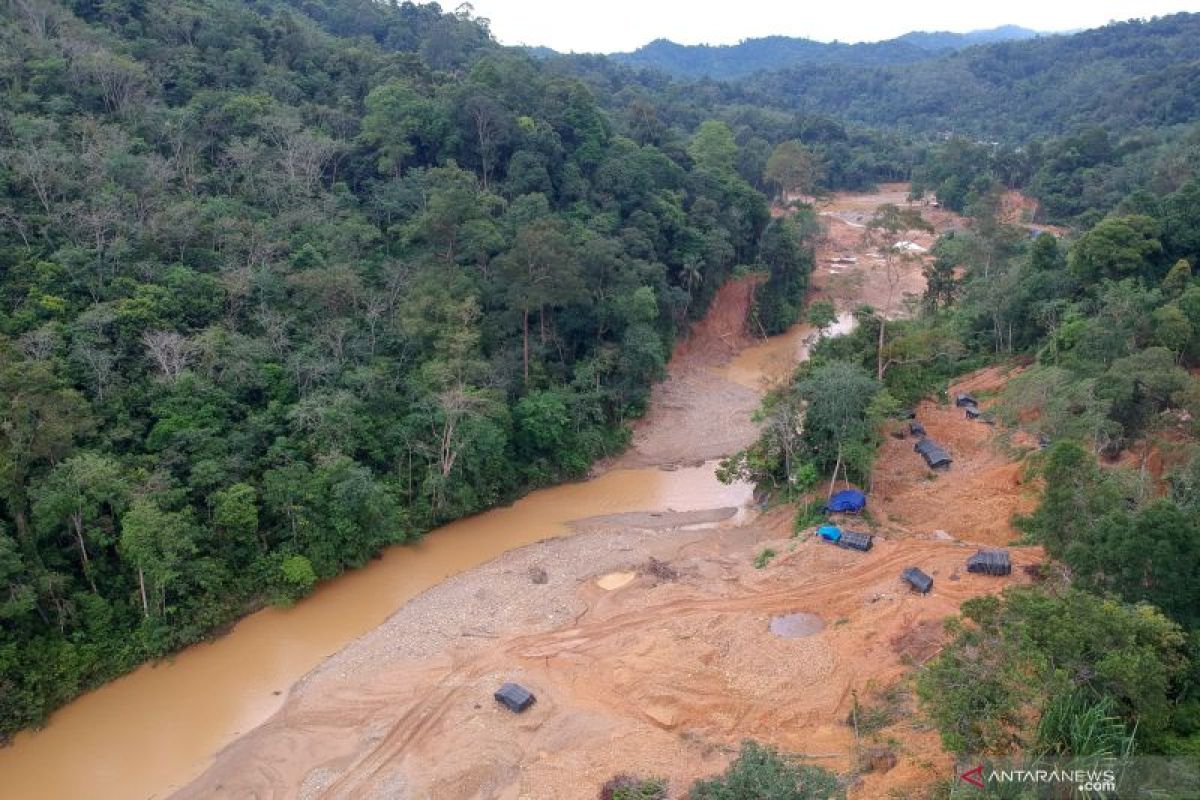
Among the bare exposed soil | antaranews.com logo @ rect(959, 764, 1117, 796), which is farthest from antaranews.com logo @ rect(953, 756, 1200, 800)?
the bare exposed soil

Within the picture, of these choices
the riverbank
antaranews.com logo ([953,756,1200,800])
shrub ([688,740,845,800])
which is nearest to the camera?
antaranews.com logo ([953,756,1200,800])

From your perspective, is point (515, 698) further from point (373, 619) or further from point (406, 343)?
point (406, 343)

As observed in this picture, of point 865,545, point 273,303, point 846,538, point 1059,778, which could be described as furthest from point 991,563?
point 273,303

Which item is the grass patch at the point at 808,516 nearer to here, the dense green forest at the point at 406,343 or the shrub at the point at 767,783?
the dense green forest at the point at 406,343

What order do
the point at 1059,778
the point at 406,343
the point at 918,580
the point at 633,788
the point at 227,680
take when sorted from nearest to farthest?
the point at 1059,778
the point at 633,788
the point at 227,680
the point at 918,580
the point at 406,343

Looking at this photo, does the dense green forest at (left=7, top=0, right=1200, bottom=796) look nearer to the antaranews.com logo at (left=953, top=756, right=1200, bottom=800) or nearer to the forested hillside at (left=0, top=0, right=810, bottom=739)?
the forested hillside at (left=0, top=0, right=810, bottom=739)

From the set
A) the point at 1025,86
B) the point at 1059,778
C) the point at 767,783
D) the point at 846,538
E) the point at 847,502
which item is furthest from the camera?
the point at 1025,86

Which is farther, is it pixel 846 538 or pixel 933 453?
pixel 933 453

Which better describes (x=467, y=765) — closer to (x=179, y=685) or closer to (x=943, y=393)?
(x=179, y=685)
